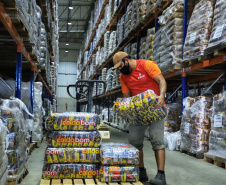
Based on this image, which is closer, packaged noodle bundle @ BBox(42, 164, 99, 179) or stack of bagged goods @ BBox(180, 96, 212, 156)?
packaged noodle bundle @ BBox(42, 164, 99, 179)

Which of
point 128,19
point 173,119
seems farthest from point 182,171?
point 128,19

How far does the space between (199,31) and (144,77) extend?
2.22 meters

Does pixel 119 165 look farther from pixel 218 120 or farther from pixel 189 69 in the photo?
pixel 189 69

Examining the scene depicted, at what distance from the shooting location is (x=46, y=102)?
9.62m

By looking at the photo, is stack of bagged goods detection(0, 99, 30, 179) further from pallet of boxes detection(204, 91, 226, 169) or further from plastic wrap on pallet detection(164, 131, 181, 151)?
plastic wrap on pallet detection(164, 131, 181, 151)

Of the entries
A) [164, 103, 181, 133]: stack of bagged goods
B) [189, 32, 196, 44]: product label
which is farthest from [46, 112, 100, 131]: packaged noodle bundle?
[164, 103, 181, 133]: stack of bagged goods

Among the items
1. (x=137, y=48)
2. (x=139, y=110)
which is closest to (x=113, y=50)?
(x=137, y=48)

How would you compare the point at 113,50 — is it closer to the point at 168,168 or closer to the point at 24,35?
the point at 24,35

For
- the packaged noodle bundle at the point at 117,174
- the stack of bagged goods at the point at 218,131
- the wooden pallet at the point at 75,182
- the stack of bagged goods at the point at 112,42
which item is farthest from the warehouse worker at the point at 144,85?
the stack of bagged goods at the point at 112,42

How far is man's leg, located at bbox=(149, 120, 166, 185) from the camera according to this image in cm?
305

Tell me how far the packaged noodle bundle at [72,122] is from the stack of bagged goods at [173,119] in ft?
13.0

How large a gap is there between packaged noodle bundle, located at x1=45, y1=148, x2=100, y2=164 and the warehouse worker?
578 millimetres

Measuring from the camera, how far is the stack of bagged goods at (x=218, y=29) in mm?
4082

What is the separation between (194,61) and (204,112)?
977mm
